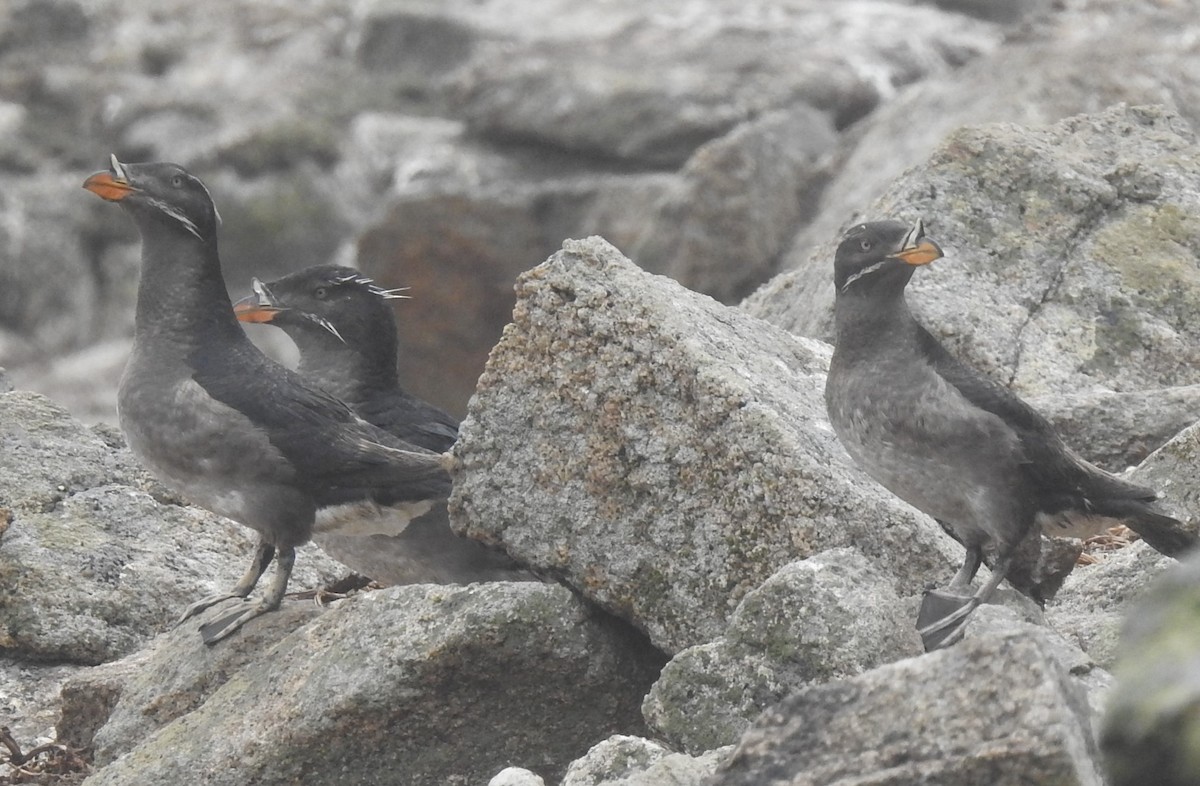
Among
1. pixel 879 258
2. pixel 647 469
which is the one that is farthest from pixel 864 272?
pixel 647 469

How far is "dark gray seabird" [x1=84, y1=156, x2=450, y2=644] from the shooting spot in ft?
23.7

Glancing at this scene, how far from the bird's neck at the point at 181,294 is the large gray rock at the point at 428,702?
1.89 m

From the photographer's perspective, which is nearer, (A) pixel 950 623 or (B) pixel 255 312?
(A) pixel 950 623

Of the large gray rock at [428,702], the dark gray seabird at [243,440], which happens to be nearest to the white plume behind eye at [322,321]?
the dark gray seabird at [243,440]

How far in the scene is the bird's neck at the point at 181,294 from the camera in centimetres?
770

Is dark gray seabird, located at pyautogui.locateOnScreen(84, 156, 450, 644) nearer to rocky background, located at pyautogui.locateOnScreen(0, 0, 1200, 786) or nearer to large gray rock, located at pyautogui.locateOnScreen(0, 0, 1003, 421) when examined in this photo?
rocky background, located at pyautogui.locateOnScreen(0, 0, 1200, 786)

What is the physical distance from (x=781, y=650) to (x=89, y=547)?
4.00m

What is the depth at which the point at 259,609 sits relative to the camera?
7.17 m

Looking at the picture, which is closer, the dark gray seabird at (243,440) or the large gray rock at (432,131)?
the dark gray seabird at (243,440)

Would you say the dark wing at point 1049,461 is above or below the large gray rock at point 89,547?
above

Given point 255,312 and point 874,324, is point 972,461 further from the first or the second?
point 255,312

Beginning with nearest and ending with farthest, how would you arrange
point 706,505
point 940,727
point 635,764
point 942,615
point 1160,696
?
point 1160,696
point 940,727
point 635,764
point 942,615
point 706,505

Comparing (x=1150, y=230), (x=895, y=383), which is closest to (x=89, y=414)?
(x=1150, y=230)

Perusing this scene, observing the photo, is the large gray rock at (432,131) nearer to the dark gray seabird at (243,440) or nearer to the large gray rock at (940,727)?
the dark gray seabird at (243,440)
